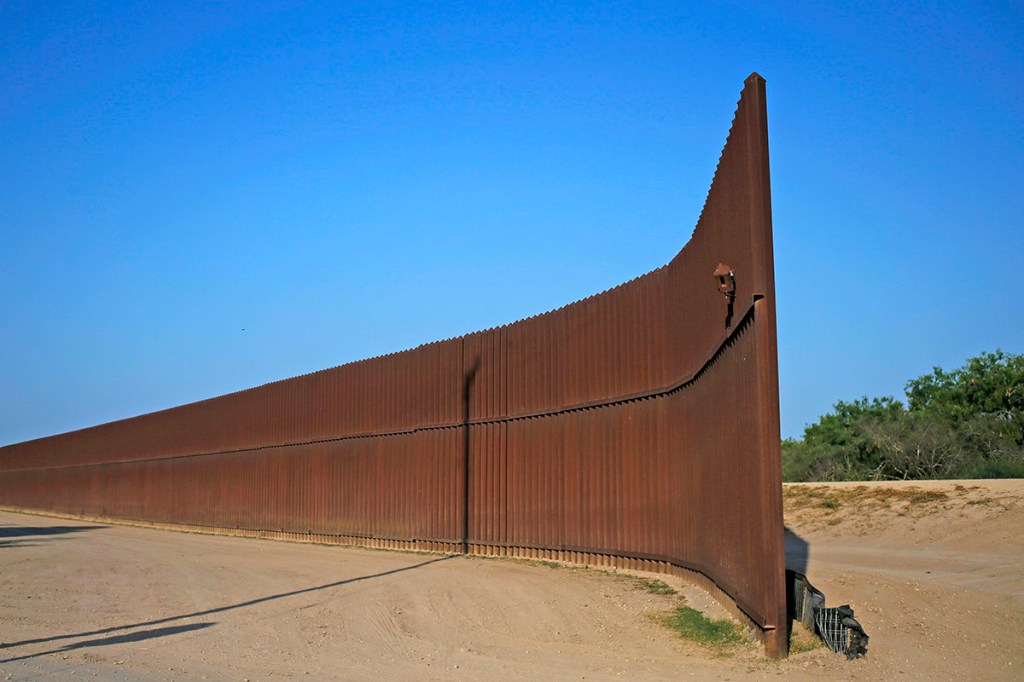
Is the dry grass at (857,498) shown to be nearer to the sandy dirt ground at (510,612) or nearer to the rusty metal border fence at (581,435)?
the sandy dirt ground at (510,612)

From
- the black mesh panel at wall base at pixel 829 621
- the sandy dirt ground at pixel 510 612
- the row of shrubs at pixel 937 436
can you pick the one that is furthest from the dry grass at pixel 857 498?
the black mesh panel at wall base at pixel 829 621

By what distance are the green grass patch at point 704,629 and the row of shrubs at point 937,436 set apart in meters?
14.6

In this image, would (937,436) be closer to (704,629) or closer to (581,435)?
(581,435)

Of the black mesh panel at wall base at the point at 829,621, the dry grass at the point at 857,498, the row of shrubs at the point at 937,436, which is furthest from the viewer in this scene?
the row of shrubs at the point at 937,436

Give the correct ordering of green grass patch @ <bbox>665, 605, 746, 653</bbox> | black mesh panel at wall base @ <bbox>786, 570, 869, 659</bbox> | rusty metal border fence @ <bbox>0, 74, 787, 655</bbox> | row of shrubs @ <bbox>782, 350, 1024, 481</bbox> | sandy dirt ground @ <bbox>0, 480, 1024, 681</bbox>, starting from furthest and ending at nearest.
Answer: row of shrubs @ <bbox>782, 350, 1024, 481</bbox> → green grass patch @ <bbox>665, 605, 746, 653</bbox> → rusty metal border fence @ <bbox>0, 74, 787, 655</bbox> → sandy dirt ground @ <bbox>0, 480, 1024, 681</bbox> → black mesh panel at wall base @ <bbox>786, 570, 869, 659</bbox>

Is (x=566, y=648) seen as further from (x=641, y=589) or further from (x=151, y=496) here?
(x=151, y=496)

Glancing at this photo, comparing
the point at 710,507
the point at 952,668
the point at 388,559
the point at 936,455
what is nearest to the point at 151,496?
the point at 388,559

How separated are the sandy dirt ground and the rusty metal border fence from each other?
0.94 metres

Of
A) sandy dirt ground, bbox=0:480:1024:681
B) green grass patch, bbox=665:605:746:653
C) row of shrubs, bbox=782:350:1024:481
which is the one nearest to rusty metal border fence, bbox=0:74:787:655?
green grass patch, bbox=665:605:746:653

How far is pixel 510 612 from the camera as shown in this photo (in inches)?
471

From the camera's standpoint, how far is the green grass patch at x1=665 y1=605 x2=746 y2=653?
9273 millimetres

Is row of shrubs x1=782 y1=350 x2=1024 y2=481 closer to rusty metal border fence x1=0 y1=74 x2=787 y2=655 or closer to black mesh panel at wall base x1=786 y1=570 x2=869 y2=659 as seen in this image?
rusty metal border fence x1=0 y1=74 x2=787 y2=655

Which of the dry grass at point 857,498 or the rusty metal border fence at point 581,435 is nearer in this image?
the rusty metal border fence at point 581,435

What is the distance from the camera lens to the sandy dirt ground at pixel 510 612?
28.5 ft
